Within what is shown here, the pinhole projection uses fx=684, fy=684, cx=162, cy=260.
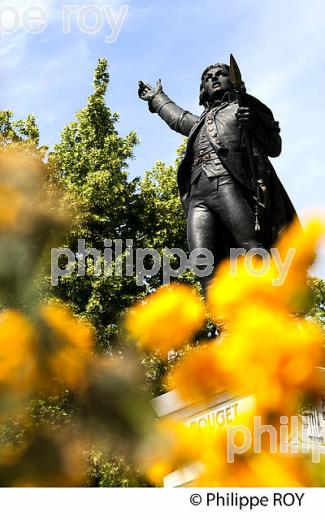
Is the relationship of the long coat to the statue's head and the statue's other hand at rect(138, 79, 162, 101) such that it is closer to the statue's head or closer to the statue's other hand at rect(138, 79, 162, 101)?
the statue's head

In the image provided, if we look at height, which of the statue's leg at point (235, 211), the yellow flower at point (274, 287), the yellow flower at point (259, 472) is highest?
the statue's leg at point (235, 211)

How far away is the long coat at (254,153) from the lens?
6.21m

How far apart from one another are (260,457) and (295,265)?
1.19ft

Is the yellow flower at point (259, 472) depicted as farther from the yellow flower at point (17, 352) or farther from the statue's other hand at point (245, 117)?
the statue's other hand at point (245, 117)

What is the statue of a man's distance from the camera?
20.0 ft

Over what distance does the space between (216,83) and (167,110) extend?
0.62m

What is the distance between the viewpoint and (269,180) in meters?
6.28

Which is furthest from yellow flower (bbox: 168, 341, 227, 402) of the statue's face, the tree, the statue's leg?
the tree

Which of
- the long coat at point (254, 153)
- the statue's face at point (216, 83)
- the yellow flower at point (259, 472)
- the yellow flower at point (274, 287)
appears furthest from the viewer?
the statue's face at point (216, 83)

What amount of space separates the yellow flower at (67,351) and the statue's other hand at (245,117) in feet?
17.3

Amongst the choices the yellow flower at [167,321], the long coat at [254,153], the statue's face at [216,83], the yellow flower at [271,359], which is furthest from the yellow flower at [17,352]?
the statue's face at [216,83]

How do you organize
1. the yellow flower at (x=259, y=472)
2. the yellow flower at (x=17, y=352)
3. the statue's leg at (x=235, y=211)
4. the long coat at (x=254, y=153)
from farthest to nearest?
the long coat at (x=254, y=153)
the statue's leg at (x=235, y=211)
the yellow flower at (x=259, y=472)
the yellow flower at (x=17, y=352)

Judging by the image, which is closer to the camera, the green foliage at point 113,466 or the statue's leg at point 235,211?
the green foliage at point 113,466

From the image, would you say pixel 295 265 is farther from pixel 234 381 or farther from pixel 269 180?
pixel 269 180
